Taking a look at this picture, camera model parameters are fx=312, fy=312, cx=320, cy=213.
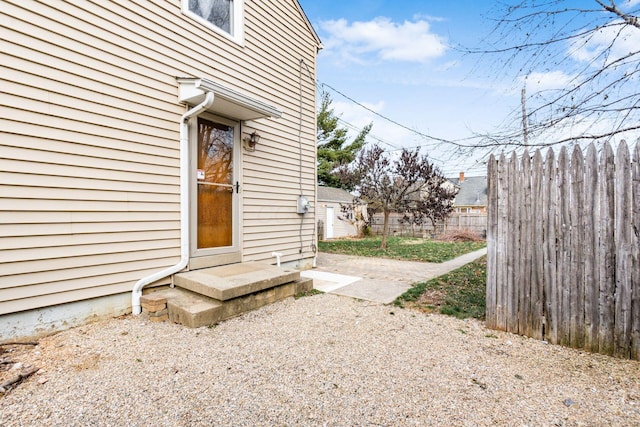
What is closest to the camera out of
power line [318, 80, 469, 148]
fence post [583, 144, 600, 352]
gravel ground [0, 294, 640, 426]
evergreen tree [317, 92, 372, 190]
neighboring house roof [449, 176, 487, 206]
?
gravel ground [0, 294, 640, 426]

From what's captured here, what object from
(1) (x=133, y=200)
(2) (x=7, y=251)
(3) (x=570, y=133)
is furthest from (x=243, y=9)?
(3) (x=570, y=133)

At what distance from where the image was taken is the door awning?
378cm

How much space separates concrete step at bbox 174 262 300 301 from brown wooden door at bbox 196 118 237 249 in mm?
483

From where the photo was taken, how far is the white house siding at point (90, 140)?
109 inches

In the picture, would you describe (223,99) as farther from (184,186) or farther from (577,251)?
(577,251)

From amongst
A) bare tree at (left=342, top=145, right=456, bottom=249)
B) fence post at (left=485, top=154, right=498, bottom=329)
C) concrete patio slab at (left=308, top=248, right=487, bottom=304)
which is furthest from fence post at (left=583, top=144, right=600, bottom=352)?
bare tree at (left=342, top=145, right=456, bottom=249)

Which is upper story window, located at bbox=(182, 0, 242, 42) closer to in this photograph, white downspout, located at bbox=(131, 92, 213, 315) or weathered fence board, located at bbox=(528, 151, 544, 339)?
white downspout, located at bbox=(131, 92, 213, 315)

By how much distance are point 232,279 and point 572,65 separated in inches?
171

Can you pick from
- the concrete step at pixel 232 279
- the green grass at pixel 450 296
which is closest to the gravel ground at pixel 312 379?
the concrete step at pixel 232 279

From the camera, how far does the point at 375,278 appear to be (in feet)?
19.1

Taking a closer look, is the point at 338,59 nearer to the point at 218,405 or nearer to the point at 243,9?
the point at 243,9

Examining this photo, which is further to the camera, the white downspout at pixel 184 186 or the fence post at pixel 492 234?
the white downspout at pixel 184 186

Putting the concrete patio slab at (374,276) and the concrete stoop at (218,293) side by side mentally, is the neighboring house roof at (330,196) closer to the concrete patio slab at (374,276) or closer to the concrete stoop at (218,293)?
the concrete patio slab at (374,276)

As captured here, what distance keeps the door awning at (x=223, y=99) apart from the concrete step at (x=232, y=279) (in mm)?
2214
